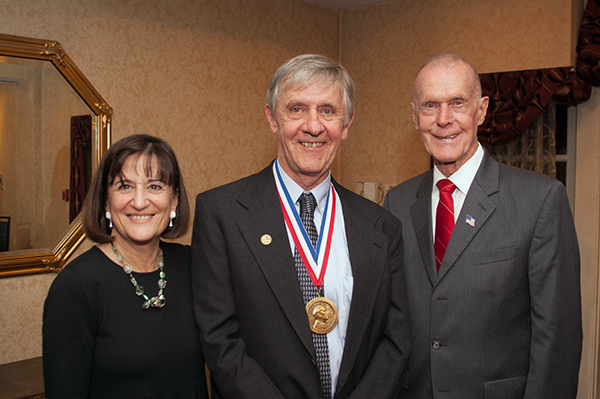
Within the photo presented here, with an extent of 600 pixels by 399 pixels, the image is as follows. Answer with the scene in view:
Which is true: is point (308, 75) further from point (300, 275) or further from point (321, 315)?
point (321, 315)

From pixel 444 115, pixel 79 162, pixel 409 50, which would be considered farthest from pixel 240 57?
pixel 444 115

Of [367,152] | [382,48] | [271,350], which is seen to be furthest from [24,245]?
[382,48]

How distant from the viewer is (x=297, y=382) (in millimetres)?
1497

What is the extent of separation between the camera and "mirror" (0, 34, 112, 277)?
9.16 ft

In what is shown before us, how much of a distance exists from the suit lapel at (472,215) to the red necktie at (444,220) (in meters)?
0.05

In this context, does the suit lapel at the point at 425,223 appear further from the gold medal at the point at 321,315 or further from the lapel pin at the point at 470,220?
the gold medal at the point at 321,315

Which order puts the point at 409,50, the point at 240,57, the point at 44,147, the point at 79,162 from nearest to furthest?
1. the point at 44,147
2. the point at 79,162
3. the point at 240,57
4. the point at 409,50

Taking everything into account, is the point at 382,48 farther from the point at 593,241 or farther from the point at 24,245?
the point at 24,245

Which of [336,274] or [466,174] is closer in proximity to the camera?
[336,274]

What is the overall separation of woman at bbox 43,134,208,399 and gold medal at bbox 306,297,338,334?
0.43 meters

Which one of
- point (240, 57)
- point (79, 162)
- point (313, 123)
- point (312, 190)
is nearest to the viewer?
point (313, 123)

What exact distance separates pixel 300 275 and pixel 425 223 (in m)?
0.63

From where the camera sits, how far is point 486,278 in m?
1.75

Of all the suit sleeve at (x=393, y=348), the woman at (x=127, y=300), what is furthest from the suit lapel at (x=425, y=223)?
the woman at (x=127, y=300)
